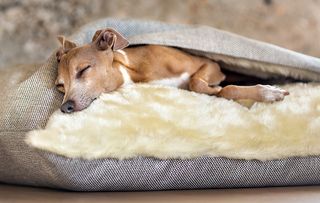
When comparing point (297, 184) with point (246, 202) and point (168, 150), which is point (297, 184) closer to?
point (246, 202)

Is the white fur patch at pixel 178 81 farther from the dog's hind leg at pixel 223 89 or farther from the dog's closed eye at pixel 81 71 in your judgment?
the dog's closed eye at pixel 81 71

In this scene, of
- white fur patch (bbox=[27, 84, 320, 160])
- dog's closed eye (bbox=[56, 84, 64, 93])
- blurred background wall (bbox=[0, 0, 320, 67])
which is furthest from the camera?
blurred background wall (bbox=[0, 0, 320, 67])

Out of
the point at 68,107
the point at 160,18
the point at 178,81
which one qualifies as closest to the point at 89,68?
the point at 68,107

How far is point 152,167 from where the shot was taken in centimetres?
161

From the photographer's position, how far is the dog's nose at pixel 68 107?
5.42ft

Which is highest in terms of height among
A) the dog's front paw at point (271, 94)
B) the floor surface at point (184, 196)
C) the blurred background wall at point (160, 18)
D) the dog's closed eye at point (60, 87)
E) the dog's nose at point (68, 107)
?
the blurred background wall at point (160, 18)

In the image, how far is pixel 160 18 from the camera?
2.80 meters

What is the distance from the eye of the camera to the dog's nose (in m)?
1.65

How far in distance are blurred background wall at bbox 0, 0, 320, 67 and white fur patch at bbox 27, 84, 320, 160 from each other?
109 cm

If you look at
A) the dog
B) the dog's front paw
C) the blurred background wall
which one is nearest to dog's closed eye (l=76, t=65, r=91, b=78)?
the dog

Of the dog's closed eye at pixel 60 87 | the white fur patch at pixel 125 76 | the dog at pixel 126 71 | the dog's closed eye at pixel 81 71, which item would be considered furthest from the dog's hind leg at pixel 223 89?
the dog's closed eye at pixel 60 87

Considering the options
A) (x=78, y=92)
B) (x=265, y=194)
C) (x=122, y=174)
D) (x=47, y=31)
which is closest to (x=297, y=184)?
(x=265, y=194)

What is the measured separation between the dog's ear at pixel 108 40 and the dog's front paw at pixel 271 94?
1.74 ft

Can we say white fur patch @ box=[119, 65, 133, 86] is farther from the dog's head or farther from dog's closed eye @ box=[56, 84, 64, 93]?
dog's closed eye @ box=[56, 84, 64, 93]
